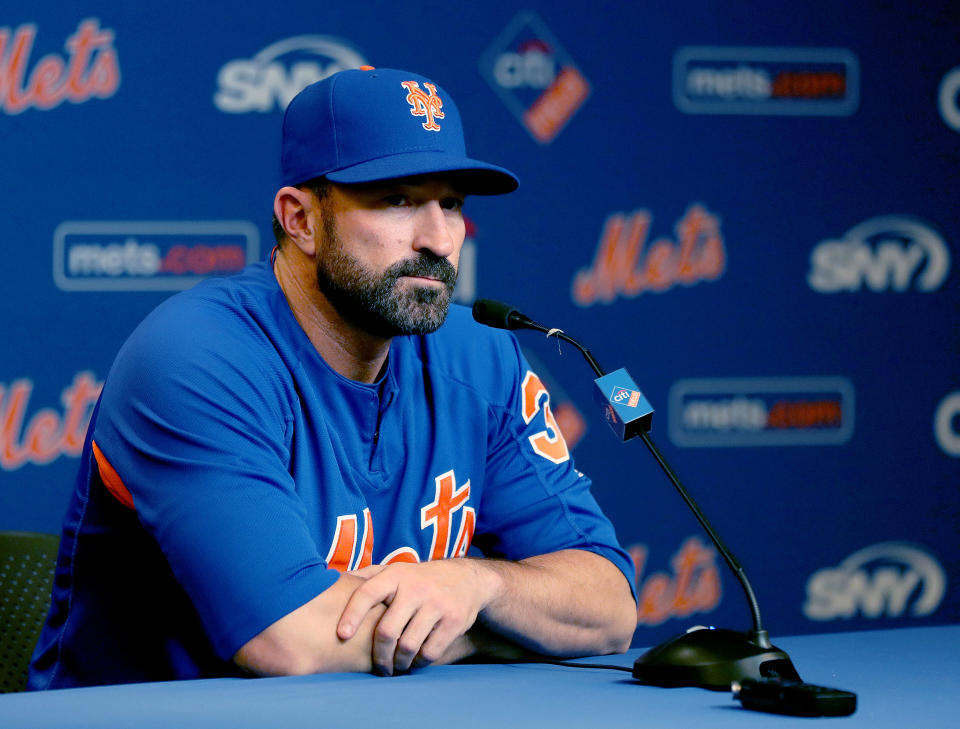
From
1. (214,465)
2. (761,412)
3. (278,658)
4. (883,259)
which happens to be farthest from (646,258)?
(278,658)

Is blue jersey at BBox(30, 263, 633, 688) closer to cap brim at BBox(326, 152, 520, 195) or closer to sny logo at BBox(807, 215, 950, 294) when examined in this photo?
cap brim at BBox(326, 152, 520, 195)

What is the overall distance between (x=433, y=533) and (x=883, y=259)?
1996 millimetres

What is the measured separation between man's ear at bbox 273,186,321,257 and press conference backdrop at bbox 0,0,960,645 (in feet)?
3.80

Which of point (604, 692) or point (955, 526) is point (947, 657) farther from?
point (955, 526)

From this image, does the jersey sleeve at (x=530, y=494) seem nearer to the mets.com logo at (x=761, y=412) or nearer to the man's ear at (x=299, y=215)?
the man's ear at (x=299, y=215)

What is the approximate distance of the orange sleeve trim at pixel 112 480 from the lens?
1.46 meters

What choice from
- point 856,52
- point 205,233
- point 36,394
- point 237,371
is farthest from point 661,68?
point 237,371

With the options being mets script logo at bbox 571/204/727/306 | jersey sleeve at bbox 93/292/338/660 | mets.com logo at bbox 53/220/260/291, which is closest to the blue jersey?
jersey sleeve at bbox 93/292/338/660

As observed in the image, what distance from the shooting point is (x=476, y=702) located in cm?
109

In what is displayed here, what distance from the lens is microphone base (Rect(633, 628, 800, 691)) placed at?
116 cm

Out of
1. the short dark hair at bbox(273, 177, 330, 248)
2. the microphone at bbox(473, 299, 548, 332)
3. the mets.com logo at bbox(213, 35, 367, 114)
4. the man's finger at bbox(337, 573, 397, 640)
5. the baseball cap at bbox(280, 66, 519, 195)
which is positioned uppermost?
the mets.com logo at bbox(213, 35, 367, 114)

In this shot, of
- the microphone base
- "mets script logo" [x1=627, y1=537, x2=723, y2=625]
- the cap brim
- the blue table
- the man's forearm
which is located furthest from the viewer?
"mets script logo" [x1=627, y1=537, x2=723, y2=625]

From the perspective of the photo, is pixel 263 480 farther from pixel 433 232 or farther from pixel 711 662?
pixel 711 662

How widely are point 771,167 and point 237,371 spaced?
2076 millimetres
